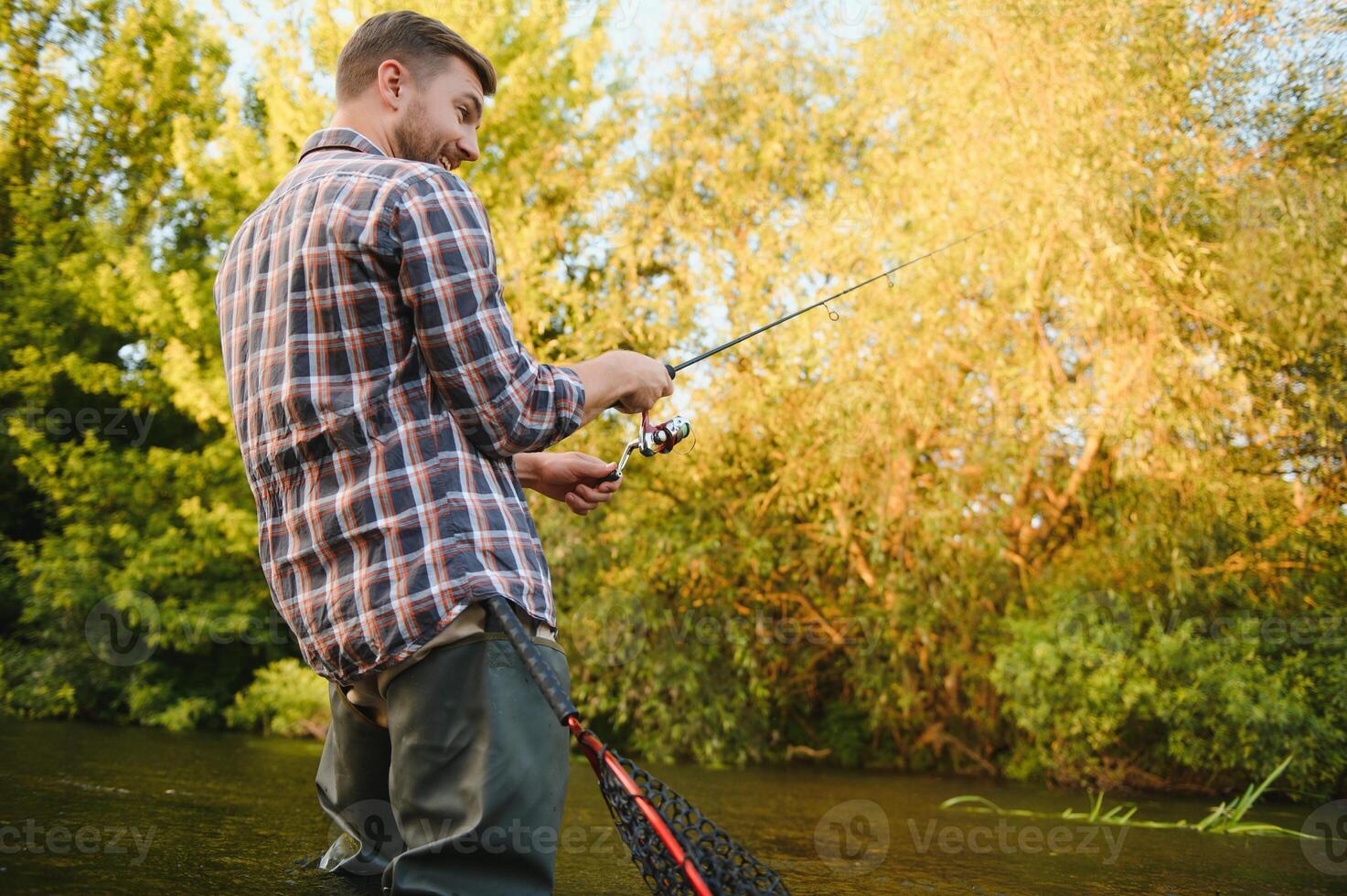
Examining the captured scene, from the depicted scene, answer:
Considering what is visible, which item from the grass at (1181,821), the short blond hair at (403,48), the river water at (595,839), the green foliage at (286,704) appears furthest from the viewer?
the green foliage at (286,704)

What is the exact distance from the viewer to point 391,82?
1945mm

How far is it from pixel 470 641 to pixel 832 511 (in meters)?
Result: 6.83

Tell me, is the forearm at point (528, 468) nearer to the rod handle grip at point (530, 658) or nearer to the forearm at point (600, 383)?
the forearm at point (600, 383)

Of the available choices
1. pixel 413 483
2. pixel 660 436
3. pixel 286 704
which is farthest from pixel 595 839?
pixel 286 704

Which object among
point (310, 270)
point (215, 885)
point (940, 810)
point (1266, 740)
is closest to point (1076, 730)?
point (1266, 740)

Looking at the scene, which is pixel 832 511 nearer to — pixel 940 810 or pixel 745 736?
pixel 745 736

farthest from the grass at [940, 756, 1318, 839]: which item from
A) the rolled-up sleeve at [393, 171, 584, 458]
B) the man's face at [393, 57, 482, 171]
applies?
the man's face at [393, 57, 482, 171]

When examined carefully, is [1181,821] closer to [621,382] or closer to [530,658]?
[621,382]

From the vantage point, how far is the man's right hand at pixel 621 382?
195 centimetres

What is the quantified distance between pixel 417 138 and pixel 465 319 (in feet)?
1.46

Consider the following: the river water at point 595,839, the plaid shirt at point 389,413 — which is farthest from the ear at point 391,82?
the river water at point 595,839

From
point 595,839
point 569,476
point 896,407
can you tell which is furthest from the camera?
point 896,407

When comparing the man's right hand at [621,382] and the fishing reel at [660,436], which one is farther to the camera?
the fishing reel at [660,436]

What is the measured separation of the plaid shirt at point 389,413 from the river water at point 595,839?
822 mm
